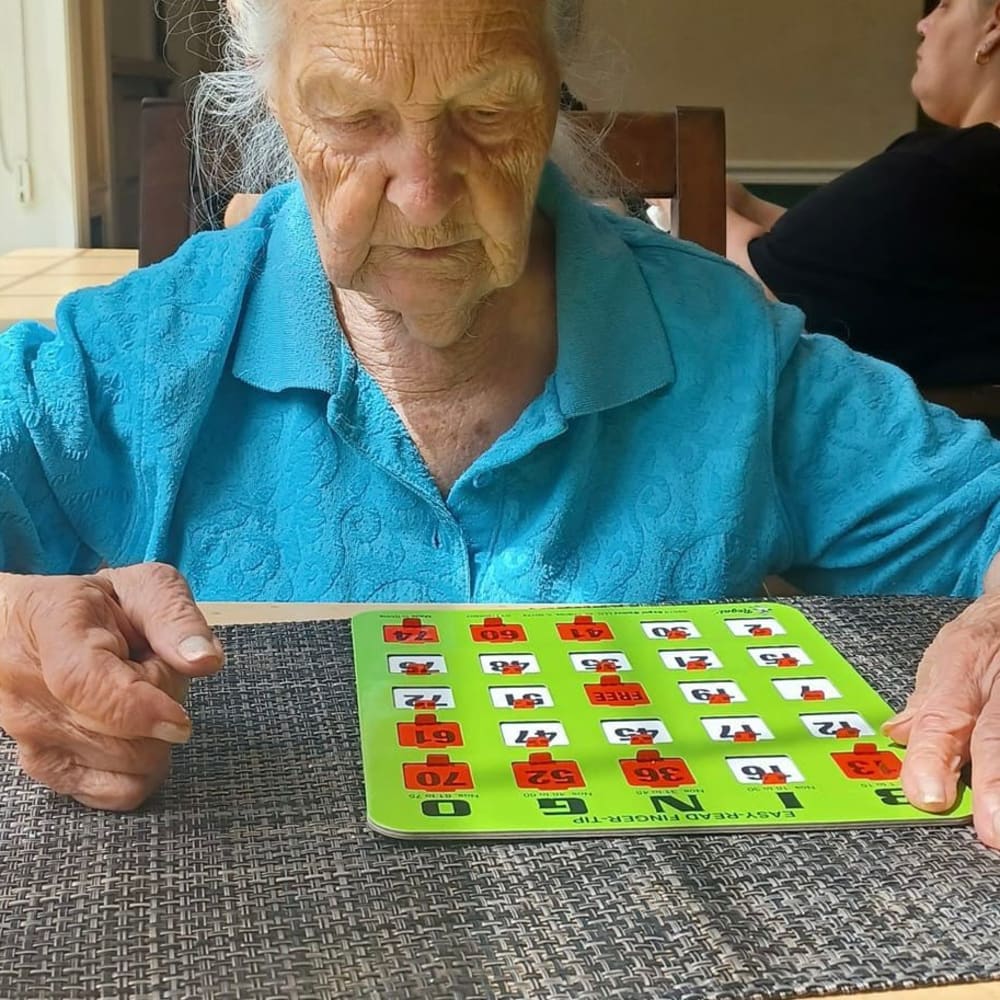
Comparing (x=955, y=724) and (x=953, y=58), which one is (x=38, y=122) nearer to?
(x=953, y=58)

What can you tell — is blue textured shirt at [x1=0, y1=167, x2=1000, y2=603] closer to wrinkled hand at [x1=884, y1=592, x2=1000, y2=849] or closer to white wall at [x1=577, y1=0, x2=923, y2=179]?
wrinkled hand at [x1=884, y1=592, x2=1000, y2=849]

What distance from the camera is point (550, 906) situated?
→ 489 millimetres

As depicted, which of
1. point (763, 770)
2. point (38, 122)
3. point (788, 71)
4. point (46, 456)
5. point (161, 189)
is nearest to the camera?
point (763, 770)

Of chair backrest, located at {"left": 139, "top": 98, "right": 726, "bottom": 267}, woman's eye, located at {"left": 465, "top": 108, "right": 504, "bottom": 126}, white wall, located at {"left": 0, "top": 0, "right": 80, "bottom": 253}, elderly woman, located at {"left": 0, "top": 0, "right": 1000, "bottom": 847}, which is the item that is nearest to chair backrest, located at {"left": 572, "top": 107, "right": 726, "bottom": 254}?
chair backrest, located at {"left": 139, "top": 98, "right": 726, "bottom": 267}

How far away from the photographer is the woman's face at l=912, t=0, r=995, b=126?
80.4 inches

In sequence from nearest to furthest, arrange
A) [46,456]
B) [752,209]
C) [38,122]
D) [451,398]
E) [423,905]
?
[423,905] < [46,456] < [451,398] < [752,209] < [38,122]

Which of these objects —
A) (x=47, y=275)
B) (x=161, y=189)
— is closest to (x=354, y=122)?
(x=161, y=189)

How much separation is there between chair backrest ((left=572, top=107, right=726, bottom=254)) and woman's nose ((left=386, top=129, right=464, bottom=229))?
0.68 metres

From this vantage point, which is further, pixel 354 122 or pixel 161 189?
pixel 161 189

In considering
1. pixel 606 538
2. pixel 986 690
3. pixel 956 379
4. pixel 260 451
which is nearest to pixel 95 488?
pixel 260 451

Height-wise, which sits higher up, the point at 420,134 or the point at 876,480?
the point at 420,134

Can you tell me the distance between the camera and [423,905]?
490mm

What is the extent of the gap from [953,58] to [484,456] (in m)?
1.54

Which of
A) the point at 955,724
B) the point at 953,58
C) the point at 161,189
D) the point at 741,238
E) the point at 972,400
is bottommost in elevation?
the point at 972,400
